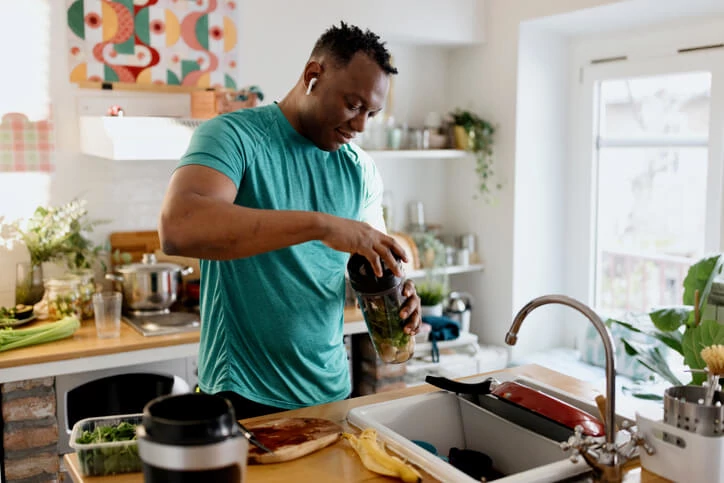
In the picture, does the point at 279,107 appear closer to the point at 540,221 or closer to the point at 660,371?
the point at 660,371

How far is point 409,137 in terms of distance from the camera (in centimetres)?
402

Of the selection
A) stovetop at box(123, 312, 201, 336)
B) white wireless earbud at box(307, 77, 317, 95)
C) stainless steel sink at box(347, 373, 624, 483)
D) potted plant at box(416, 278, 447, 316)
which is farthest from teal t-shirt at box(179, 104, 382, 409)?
potted plant at box(416, 278, 447, 316)

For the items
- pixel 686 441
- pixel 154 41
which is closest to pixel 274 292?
pixel 686 441

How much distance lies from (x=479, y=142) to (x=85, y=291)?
2.10m

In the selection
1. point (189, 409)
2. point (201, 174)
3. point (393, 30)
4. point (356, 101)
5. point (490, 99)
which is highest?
point (393, 30)

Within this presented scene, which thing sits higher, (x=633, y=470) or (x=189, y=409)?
(x=189, y=409)

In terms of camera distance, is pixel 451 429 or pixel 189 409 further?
pixel 451 429

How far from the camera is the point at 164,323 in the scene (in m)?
2.94

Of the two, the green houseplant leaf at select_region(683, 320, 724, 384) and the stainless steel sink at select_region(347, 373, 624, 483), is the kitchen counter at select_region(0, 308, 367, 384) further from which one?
the green houseplant leaf at select_region(683, 320, 724, 384)

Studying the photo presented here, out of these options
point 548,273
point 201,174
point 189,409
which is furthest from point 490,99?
point 189,409

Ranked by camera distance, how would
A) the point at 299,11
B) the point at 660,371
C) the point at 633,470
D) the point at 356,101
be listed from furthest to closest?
the point at 299,11, the point at 660,371, the point at 356,101, the point at 633,470

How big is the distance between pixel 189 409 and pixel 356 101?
85cm

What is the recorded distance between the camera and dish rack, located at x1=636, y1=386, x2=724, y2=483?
133cm

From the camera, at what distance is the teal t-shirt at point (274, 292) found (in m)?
1.74
